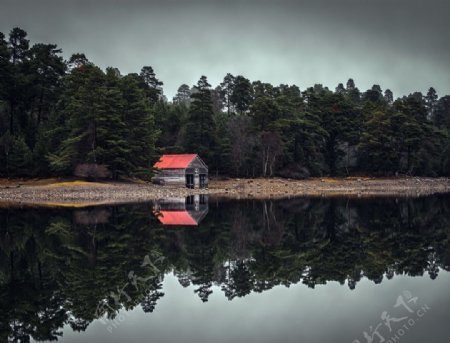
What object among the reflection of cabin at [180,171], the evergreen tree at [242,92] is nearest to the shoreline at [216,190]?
the reflection of cabin at [180,171]

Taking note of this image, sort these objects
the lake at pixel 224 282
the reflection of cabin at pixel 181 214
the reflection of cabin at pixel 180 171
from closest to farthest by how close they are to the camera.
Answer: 1. the lake at pixel 224 282
2. the reflection of cabin at pixel 181 214
3. the reflection of cabin at pixel 180 171

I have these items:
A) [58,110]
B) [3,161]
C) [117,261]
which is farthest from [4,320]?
[58,110]

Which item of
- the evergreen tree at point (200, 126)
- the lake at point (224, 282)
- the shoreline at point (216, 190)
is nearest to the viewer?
the lake at point (224, 282)

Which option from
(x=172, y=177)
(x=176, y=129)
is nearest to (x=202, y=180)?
(x=172, y=177)

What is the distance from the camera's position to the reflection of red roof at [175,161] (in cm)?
6550

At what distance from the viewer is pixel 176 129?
81125 mm

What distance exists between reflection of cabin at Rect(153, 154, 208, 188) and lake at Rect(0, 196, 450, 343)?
36626 millimetres

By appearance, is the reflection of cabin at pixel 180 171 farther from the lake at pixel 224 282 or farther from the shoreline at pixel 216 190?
the lake at pixel 224 282

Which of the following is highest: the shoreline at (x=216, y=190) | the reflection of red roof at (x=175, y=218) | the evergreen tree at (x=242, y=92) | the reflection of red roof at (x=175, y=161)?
the evergreen tree at (x=242, y=92)

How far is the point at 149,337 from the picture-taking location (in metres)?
10.2

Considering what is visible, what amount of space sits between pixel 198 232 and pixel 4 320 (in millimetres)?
15276

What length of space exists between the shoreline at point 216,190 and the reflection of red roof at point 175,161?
5022mm

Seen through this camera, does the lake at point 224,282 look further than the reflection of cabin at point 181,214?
No

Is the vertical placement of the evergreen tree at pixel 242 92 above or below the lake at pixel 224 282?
above
